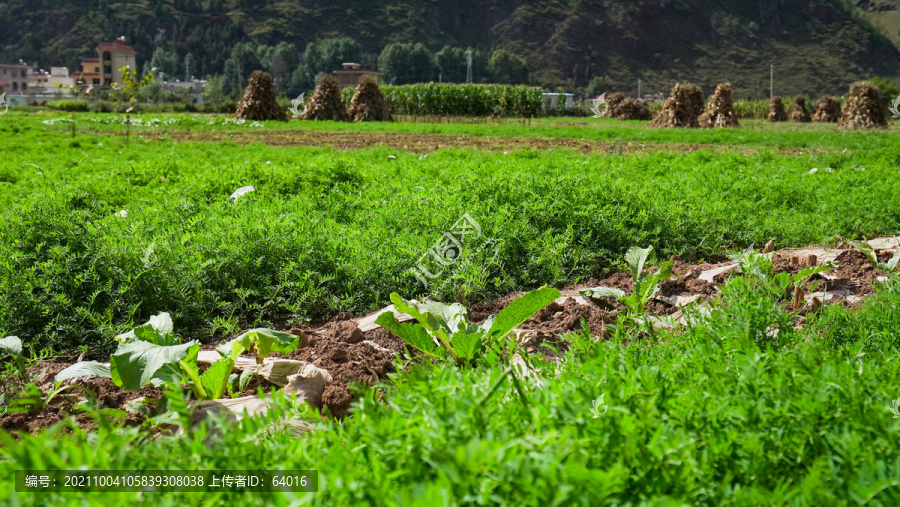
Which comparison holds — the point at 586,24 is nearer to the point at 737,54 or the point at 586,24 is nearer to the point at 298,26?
the point at 737,54

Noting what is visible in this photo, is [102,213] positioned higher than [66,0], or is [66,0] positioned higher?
[66,0]

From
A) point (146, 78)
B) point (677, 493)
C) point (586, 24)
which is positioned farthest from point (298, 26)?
point (677, 493)

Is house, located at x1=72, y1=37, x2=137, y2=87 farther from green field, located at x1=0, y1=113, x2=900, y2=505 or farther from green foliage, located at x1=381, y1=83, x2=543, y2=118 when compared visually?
green field, located at x1=0, y1=113, x2=900, y2=505

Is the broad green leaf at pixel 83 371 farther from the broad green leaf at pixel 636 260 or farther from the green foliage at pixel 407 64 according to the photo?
the green foliage at pixel 407 64

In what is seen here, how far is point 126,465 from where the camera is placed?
1.49 m

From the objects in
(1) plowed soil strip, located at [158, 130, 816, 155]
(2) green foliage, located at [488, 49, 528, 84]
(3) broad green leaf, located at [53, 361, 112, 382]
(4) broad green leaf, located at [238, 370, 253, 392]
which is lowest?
(4) broad green leaf, located at [238, 370, 253, 392]

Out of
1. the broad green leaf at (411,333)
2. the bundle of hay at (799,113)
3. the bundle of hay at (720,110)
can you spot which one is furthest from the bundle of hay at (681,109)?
the broad green leaf at (411,333)

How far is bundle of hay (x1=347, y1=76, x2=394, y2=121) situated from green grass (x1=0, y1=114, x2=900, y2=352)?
27.8 m

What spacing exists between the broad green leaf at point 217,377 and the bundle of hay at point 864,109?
30.4 metres

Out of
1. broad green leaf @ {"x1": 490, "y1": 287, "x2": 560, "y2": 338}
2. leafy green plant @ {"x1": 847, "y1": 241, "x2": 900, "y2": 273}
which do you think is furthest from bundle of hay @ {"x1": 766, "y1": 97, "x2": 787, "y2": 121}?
broad green leaf @ {"x1": 490, "y1": 287, "x2": 560, "y2": 338}

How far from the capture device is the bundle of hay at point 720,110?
29.6m

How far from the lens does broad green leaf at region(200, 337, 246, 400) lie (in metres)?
2.61

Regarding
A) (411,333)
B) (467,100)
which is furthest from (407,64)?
(411,333)

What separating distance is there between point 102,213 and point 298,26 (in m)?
134
